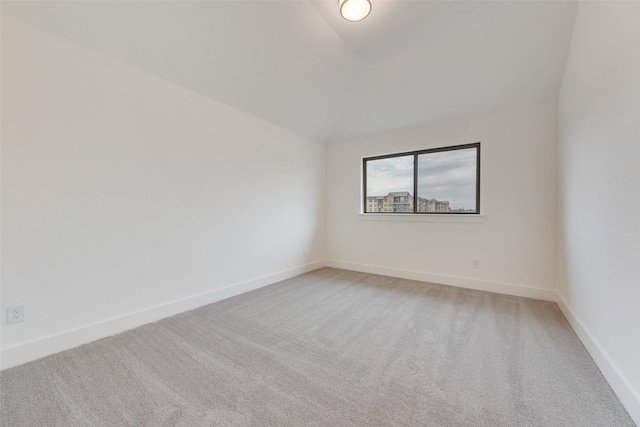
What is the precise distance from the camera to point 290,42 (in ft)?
7.80

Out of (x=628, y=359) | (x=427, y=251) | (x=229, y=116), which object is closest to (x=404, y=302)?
(x=427, y=251)

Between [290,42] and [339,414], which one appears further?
[290,42]

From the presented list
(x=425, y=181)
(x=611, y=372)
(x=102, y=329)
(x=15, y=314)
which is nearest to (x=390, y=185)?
(x=425, y=181)

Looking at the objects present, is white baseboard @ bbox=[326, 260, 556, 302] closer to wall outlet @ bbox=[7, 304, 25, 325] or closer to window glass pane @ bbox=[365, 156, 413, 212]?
window glass pane @ bbox=[365, 156, 413, 212]

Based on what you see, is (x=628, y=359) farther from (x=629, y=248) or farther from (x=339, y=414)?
(x=339, y=414)

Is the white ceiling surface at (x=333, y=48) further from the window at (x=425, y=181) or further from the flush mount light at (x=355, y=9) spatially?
the window at (x=425, y=181)

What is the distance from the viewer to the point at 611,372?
1385 mm

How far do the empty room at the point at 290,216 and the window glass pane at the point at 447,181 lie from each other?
0.08 feet

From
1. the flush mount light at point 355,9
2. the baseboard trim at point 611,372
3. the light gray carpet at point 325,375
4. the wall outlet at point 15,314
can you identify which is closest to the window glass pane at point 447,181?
the light gray carpet at point 325,375

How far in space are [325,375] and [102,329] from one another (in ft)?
5.87

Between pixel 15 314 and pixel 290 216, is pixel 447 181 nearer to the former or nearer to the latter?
pixel 290 216

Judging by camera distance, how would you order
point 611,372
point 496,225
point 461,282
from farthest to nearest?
point 461,282, point 496,225, point 611,372

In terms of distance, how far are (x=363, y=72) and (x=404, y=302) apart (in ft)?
9.06

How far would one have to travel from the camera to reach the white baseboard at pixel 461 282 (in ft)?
8.96
